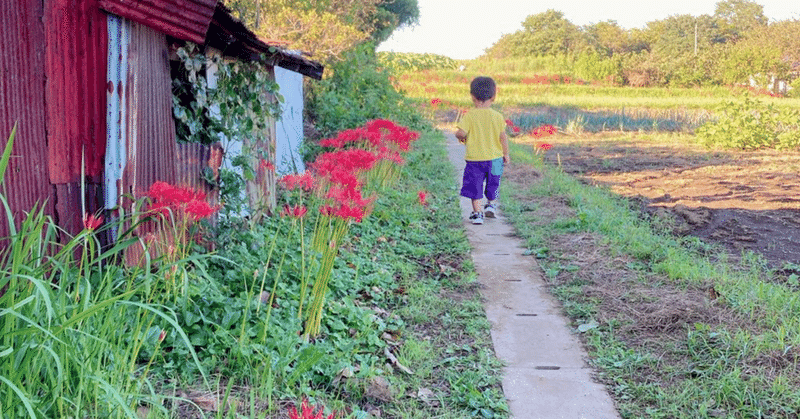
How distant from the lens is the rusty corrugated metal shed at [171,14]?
12.8 feet

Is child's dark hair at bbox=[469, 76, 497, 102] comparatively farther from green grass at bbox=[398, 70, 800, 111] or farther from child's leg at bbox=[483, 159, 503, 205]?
green grass at bbox=[398, 70, 800, 111]

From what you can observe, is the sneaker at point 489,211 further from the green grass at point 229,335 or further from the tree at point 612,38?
the tree at point 612,38

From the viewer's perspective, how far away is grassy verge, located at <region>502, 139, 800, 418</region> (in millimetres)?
3451

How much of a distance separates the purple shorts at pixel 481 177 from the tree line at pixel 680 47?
34597mm

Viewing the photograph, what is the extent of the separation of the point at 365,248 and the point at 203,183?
1505 millimetres

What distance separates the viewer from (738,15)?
7788 centimetres

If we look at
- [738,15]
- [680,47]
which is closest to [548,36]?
[680,47]

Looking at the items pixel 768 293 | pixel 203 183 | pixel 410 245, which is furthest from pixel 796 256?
pixel 203 183

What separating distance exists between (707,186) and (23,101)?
1024 centimetres

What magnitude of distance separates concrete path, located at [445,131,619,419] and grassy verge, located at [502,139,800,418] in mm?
114

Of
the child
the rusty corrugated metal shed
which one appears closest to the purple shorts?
the child

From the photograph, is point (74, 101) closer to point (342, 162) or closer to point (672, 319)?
point (342, 162)

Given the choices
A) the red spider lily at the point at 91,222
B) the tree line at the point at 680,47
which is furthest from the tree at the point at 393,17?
the red spider lily at the point at 91,222

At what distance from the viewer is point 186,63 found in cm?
469
